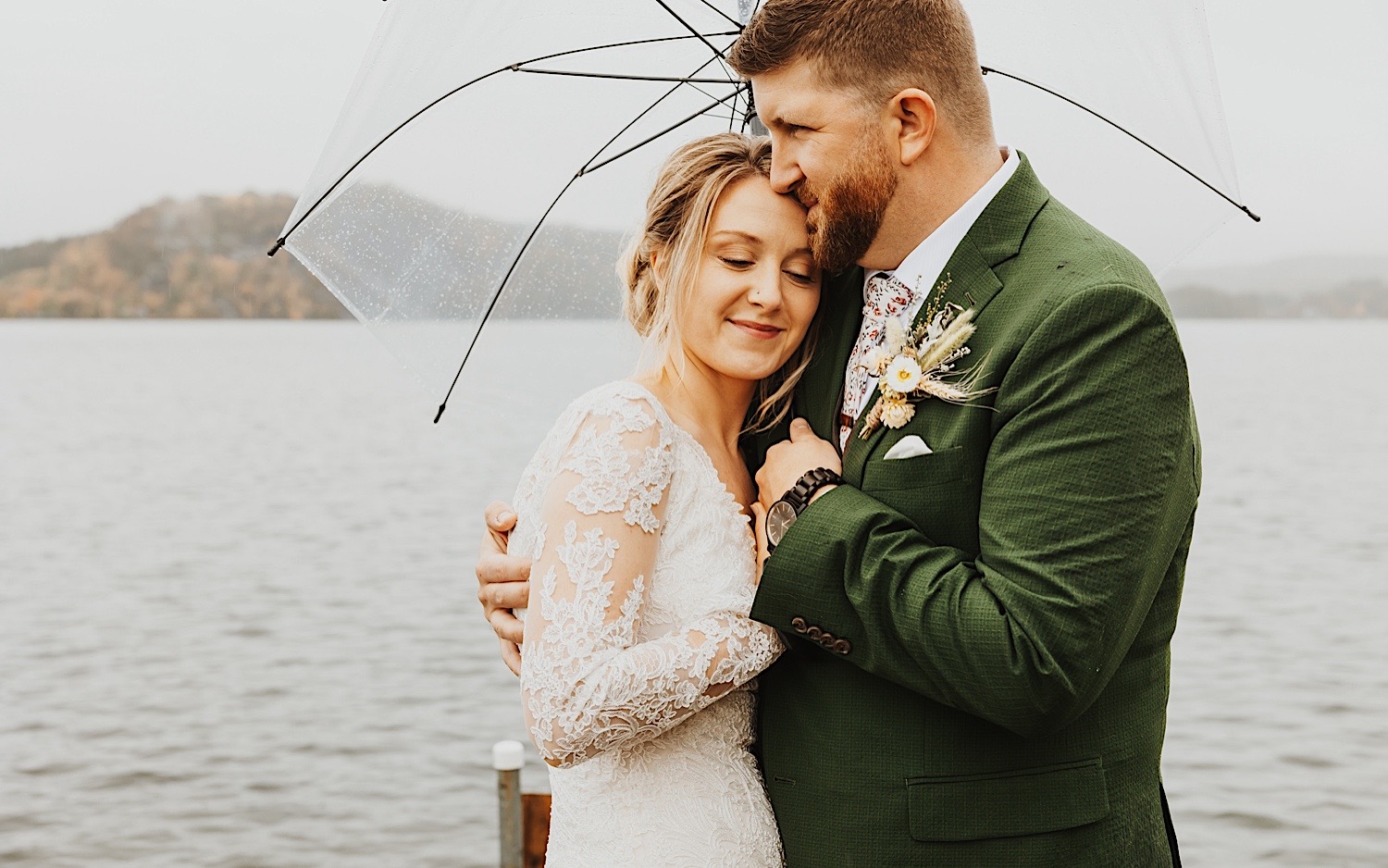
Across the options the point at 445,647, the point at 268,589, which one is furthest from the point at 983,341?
the point at 268,589

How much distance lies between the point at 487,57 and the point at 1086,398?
5.70ft

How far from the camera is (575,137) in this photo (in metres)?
3.29

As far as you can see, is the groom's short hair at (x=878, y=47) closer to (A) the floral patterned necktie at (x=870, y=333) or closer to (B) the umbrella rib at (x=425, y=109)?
(A) the floral patterned necktie at (x=870, y=333)

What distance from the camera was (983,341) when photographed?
89.4 inches

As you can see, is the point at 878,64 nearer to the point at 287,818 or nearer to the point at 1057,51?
the point at 1057,51

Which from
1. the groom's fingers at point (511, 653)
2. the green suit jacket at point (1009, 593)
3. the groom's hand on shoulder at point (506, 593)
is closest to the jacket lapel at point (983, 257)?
the green suit jacket at point (1009, 593)

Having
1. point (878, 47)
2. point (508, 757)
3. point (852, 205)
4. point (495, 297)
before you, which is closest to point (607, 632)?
point (852, 205)

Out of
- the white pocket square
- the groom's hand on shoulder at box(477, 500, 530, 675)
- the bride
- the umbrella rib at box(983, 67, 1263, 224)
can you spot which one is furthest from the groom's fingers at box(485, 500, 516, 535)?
the umbrella rib at box(983, 67, 1263, 224)

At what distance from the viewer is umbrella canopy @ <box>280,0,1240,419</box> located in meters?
2.93

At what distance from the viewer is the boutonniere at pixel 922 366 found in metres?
2.27

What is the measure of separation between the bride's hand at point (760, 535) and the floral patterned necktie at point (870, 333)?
20cm

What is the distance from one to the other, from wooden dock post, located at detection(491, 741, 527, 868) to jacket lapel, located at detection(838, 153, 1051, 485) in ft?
10.6

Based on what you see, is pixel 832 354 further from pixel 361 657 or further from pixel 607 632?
pixel 361 657

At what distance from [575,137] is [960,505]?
61.8 inches
